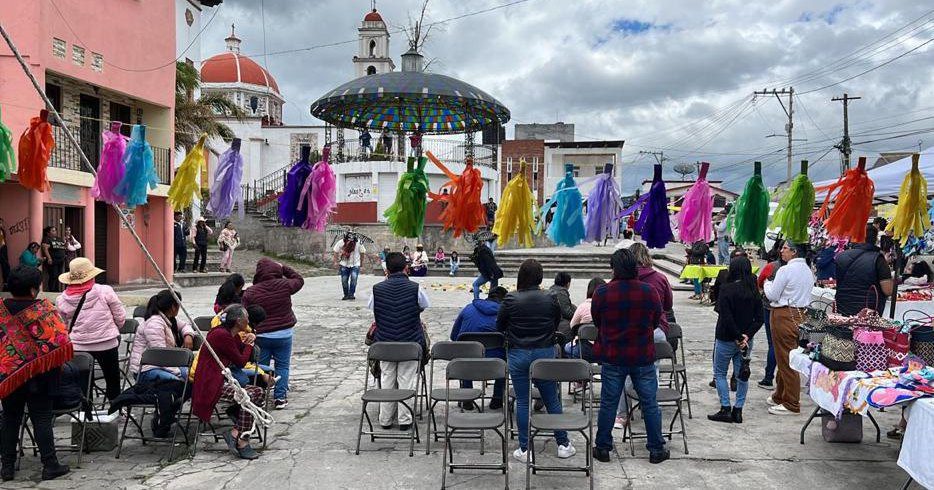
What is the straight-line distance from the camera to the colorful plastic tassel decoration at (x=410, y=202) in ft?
24.9

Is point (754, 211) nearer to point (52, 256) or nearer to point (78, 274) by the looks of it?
point (78, 274)

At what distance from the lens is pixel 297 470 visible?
17.0 ft

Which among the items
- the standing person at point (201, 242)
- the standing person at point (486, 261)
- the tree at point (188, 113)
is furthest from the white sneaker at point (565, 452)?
the tree at point (188, 113)

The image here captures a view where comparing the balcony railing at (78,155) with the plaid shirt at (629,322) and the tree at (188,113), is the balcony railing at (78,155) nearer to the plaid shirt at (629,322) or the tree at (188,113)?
the tree at (188,113)

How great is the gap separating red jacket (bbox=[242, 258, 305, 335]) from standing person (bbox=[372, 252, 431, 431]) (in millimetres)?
1056

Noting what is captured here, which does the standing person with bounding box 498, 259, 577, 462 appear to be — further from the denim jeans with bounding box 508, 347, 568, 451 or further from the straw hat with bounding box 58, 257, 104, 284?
the straw hat with bounding box 58, 257, 104, 284

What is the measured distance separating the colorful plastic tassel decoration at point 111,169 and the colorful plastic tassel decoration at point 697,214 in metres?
5.87

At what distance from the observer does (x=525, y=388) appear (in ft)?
17.8

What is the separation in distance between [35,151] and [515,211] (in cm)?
496

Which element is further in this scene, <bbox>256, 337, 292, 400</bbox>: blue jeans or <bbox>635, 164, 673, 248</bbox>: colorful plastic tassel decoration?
<bbox>635, 164, 673, 248</bbox>: colorful plastic tassel decoration

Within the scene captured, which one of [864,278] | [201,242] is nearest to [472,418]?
[864,278]

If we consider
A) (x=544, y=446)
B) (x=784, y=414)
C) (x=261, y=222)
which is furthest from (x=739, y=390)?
(x=261, y=222)

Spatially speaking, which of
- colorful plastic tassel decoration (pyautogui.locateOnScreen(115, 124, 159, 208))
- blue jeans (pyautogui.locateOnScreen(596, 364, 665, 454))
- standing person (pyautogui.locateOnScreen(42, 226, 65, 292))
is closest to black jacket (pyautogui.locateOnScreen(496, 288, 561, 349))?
blue jeans (pyautogui.locateOnScreen(596, 364, 665, 454))

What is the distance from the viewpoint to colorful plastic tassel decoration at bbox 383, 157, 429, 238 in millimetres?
7590
